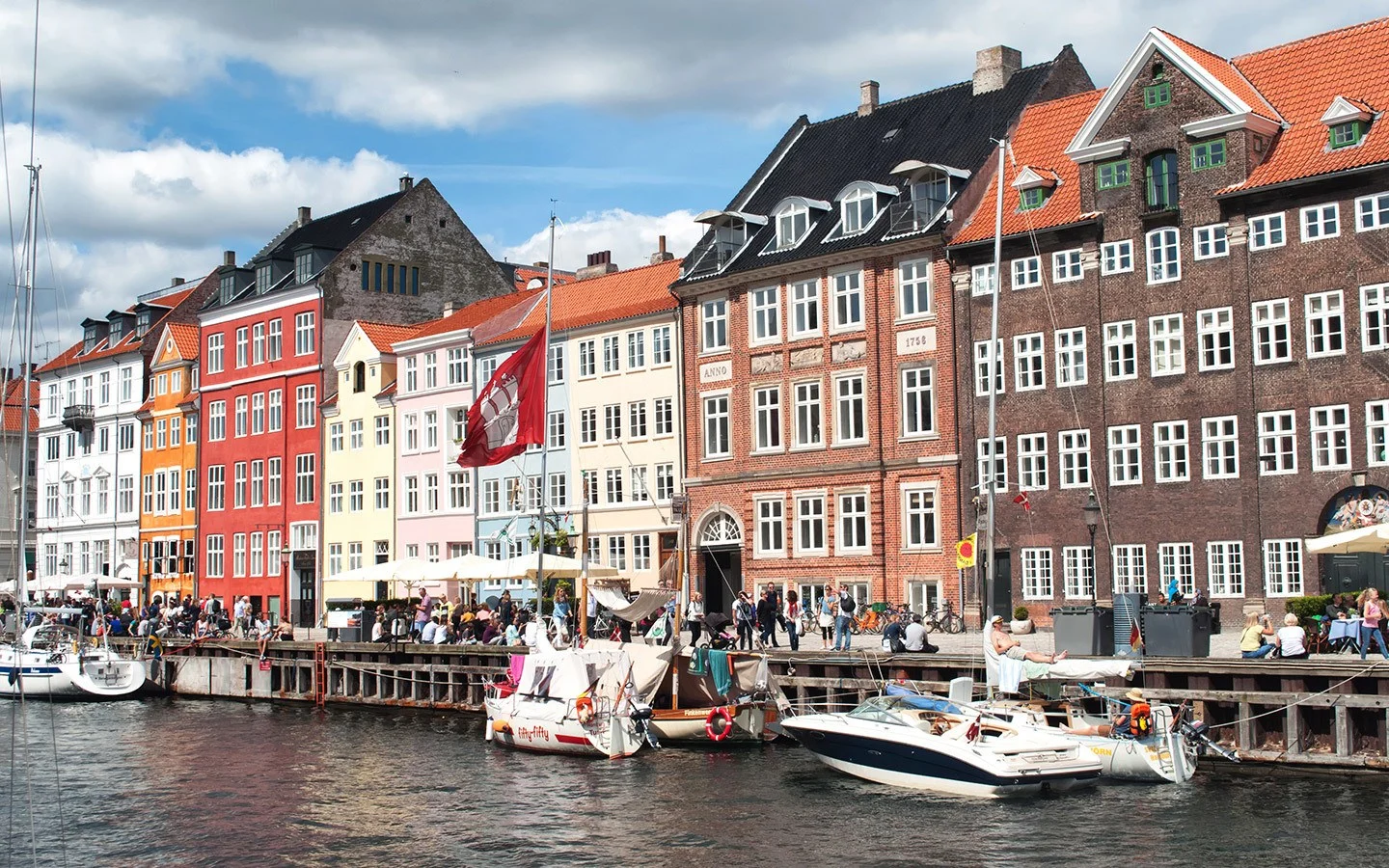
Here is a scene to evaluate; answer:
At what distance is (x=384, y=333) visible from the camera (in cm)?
7725

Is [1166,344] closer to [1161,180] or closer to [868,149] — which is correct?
[1161,180]

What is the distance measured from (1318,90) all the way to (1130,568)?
14.5 metres

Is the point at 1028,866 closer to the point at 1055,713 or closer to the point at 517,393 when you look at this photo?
the point at 1055,713

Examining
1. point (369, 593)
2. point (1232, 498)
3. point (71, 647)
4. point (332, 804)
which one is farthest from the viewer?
point (369, 593)

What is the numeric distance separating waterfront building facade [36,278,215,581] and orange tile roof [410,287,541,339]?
76.8 ft

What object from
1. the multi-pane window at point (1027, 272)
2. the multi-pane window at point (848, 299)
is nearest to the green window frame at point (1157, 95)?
the multi-pane window at point (1027, 272)

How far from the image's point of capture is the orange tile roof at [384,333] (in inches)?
2995

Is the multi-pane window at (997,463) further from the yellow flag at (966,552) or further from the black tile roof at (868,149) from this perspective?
the black tile roof at (868,149)

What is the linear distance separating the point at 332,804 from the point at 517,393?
609 inches

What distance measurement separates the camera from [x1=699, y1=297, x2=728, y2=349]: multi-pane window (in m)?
61.6

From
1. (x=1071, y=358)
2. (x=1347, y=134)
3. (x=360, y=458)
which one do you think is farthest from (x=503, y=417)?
(x=360, y=458)

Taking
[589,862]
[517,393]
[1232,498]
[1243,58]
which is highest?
[1243,58]

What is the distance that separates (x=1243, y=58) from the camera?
53156 mm

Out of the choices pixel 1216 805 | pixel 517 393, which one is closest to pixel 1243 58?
pixel 517 393
